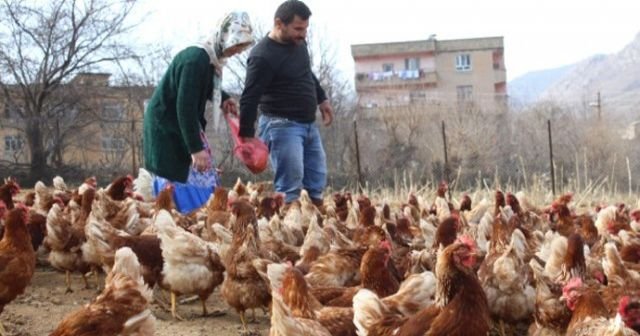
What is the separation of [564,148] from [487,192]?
725 centimetres

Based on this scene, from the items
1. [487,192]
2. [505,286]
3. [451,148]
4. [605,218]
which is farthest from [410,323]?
[451,148]

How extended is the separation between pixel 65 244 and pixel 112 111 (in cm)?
1482

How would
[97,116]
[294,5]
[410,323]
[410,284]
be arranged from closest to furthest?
[410,323]
[410,284]
[294,5]
[97,116]

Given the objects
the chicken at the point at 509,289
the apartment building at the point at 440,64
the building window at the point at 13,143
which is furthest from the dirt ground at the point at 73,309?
the apartment building at the point at 440,64

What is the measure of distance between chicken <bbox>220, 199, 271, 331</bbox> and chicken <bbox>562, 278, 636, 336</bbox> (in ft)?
6.81

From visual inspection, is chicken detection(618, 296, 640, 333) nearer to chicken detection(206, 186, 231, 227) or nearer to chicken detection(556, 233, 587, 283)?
chicken detection(556, 233, 587, 283)

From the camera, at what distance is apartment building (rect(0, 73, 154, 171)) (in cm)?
1877

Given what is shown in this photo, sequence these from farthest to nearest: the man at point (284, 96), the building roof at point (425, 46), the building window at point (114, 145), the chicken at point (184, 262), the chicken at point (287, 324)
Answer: the building roof at point (425, 46) → the building window at point (114, 145) → the man at point (284, 96) → the chicken at point (184, 262) → the chicken at point (287, 324)

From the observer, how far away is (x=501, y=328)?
506cm

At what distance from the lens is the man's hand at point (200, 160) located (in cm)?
555

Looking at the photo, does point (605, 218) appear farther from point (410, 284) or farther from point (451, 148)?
point (451, 148)

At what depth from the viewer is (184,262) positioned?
5.46 meters

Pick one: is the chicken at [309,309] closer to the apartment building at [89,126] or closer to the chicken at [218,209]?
the chicken at [218,209]

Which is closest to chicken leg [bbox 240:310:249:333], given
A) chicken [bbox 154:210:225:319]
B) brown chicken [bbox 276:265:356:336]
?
chicken [bbox 154:210:225:319]
